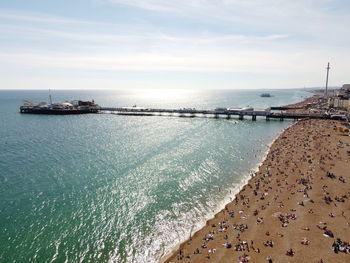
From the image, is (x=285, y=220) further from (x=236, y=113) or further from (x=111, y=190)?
(x=236, y=113)

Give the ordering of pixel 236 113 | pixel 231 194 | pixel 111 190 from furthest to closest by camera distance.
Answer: pixel 236 113, pixel 111 190, pixel 231 194

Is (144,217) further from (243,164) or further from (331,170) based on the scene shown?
(331,170)

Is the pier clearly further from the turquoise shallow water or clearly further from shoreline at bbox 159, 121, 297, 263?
shoreline at bbox 159, 121, 297, 263

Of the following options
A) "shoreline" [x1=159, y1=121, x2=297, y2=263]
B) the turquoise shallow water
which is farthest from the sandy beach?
the turquoise shallow water

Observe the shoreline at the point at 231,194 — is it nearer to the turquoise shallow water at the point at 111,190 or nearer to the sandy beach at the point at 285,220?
the sandy beach at the point at 285,220

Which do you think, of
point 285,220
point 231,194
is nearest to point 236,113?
point 231,194
